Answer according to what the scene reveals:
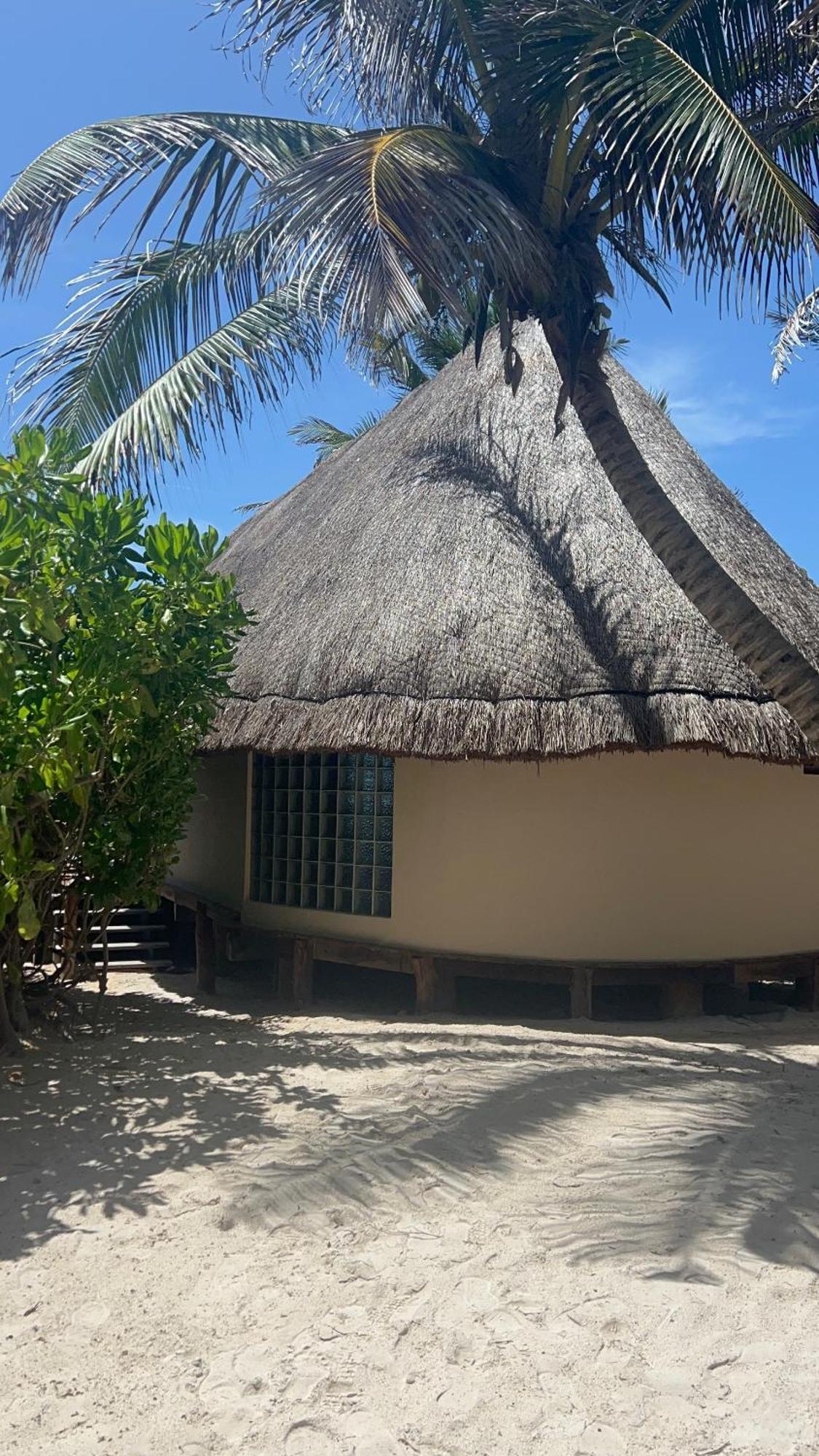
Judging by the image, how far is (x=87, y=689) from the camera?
16.0 feet

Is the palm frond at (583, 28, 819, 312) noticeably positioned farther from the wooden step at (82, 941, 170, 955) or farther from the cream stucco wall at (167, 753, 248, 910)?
the wooden step at (82, 941, 170, 955)

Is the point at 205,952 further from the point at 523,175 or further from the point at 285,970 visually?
the point at 523,175

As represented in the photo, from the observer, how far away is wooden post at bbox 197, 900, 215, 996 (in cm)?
874

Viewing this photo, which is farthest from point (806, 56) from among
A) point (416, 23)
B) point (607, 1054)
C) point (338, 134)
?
point (607, 1054)

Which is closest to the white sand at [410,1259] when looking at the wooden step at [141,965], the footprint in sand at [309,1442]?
the footprint in sand at [309,1442]

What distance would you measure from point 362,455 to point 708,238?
4.81 m

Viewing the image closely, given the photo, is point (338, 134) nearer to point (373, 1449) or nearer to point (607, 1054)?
point (607, 1054)

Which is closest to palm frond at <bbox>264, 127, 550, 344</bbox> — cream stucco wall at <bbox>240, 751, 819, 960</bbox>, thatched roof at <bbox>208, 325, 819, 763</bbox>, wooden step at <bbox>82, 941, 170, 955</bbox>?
thatched roof at <bbox>208, 325, 819, 763</bbox>

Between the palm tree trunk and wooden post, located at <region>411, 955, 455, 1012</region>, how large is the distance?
2.84 meters

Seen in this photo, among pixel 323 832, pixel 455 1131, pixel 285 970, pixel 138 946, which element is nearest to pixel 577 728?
pixel 323 832

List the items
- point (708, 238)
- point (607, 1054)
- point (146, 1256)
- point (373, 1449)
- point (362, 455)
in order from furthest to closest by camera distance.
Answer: point (362, 455)
point (708, 238)
point (607, 1054)
point (146, 1256)
point (373, 1449)

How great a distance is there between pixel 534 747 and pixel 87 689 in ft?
8.80

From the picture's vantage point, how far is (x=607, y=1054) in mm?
5668

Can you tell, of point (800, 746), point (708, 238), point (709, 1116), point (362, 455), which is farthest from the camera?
point (362, 455)
